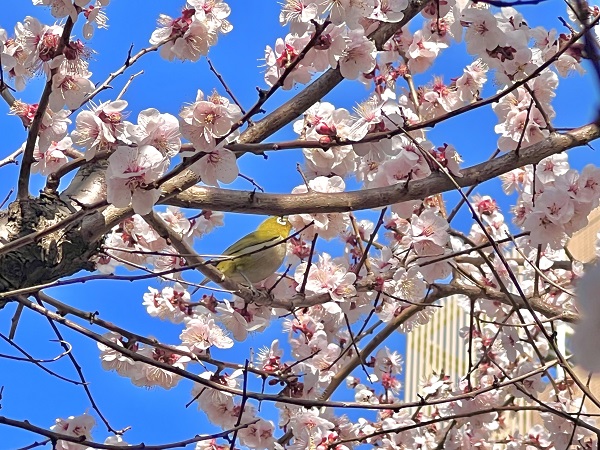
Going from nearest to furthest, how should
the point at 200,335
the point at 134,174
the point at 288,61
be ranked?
the point at 134,174 → the point at 288,61 → the point at 200,335

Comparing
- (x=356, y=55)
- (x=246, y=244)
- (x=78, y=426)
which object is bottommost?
(x=78, y=426)

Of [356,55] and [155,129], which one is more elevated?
[356,55]

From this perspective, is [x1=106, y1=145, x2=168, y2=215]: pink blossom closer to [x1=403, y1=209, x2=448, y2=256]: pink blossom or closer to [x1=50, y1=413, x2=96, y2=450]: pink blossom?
[x1=403, y1=209, x2=448, y2=256]: pink blossom

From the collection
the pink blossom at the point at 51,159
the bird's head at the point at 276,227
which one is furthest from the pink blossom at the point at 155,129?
the bird's head at the point at 276,227

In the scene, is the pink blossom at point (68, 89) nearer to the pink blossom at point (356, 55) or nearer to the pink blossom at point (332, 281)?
the pink blossom at point (356, 55)

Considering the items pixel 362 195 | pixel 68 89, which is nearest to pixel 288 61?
pixel 362 195

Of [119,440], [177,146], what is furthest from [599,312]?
[119,440]

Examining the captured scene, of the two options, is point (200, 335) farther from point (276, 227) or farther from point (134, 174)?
Answer: point (134, 174)

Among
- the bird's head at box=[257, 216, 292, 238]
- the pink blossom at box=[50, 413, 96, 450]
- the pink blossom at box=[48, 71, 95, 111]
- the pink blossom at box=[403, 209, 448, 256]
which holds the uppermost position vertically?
the bird's head at box=[257, 216, 292, 238]

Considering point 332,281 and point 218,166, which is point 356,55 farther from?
point 332,281

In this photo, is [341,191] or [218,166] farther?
[341,191]

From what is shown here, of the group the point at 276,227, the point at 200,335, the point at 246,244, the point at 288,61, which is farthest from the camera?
the point at 276,227

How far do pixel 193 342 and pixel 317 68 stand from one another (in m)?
0.90

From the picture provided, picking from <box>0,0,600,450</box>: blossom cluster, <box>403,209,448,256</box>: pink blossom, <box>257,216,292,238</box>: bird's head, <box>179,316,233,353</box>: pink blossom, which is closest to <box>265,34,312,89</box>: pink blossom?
<box>0,0,600,450</box>: blossom cluster
